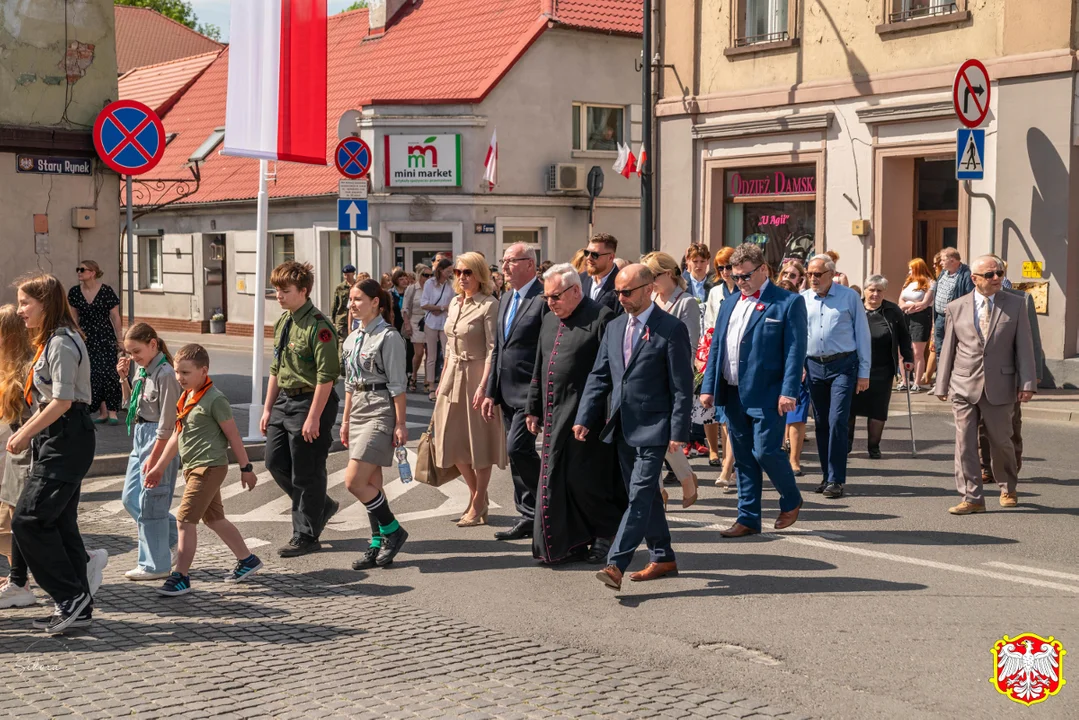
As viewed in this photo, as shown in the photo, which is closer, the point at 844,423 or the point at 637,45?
the point at 844,423

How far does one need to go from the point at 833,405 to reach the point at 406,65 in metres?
26.0

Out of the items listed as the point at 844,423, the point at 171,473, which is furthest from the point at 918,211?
the point at 171,473

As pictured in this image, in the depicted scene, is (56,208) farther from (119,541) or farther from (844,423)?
(844,423)

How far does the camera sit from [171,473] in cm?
798

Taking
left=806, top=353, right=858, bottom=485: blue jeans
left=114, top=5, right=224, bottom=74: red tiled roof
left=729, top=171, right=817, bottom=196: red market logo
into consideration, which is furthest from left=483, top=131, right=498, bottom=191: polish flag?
left=114, top=5, right=224, bottom=74: red tiled roof

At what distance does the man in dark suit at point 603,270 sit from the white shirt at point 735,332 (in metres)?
0.78

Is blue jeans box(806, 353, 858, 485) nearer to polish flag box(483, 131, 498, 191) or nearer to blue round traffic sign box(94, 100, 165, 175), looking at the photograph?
blue round traffic sign box(94, 100, 165, 175)

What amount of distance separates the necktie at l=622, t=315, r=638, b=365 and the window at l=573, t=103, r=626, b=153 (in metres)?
25.9

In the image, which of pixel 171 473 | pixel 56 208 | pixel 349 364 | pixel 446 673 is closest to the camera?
pixel 446 673

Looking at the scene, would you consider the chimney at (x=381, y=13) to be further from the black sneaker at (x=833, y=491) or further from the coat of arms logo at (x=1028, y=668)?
the coat of arms logo at (x=1028, y=668)

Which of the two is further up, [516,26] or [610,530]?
[516,26]

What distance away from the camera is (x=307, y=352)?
8.58 m

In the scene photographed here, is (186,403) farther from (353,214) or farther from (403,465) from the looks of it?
(353,214)

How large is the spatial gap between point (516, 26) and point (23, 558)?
1095 inches
